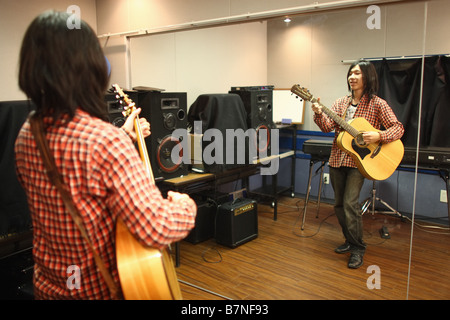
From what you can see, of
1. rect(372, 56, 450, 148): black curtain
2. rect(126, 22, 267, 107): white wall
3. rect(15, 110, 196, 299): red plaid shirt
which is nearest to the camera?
rect(15, 110, 196, 299): red plaid shirt

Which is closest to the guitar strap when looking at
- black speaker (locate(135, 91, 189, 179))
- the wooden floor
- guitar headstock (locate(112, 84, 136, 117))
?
guitar headstock (locate(112, 84, 136, 117))

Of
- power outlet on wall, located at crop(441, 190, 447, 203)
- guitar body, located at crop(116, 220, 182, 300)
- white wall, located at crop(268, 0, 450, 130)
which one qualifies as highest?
white wall, located at crop(268, 0, 450, 130)

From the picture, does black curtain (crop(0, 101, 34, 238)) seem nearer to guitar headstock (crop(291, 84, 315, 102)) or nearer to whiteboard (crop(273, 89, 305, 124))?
guitar headstock (crop(291, 84, 315, 102))

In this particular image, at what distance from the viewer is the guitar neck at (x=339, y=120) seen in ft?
9.03

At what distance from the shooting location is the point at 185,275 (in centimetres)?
285

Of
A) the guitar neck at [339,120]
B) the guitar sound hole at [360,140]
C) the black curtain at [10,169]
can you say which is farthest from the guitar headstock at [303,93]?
the black curtain at [10,169]

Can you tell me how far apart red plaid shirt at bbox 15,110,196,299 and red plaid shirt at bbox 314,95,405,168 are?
2.00m

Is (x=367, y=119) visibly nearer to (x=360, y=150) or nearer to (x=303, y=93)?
(x=360, y=150)

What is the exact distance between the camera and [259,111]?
3.69 m

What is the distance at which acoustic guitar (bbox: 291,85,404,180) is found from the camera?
264cm

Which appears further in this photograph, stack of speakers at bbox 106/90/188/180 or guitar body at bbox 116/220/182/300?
stack of speakers at bbox 106/90/188/180

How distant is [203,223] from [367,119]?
67.9 inches
